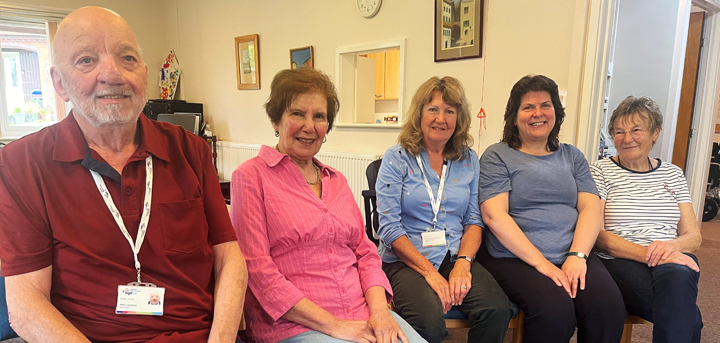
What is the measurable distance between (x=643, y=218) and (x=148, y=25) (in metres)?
6.26

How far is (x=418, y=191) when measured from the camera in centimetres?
170

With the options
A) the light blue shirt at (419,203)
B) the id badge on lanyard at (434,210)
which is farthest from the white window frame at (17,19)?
the id badge on lanyard at (434,210)

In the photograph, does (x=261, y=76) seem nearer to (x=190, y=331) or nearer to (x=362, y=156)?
(x=362, y=156)

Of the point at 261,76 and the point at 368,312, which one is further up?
the point at 261,76

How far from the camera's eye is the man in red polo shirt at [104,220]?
0.90 metres

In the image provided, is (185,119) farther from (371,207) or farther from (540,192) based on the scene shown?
(540,192)

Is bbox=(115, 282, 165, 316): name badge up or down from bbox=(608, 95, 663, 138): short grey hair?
down

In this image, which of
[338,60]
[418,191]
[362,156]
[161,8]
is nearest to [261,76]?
[338,60]

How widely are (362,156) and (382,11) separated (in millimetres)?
1324

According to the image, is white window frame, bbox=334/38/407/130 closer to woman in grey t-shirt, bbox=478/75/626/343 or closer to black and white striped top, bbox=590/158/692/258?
woman in grey t-shirt, bbox=478/75/626/343

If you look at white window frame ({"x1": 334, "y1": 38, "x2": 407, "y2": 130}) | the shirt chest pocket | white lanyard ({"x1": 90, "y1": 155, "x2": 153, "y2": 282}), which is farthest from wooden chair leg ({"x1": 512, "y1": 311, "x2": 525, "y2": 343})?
white window frame ({"x1": 334, "y1": 38, "x2": 407, "y2": 130})

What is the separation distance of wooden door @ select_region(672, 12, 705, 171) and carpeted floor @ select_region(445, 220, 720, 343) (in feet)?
2.94

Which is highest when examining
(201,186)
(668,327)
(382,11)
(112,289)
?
(382,11)

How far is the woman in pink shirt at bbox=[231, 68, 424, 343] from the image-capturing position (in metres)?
1.17
